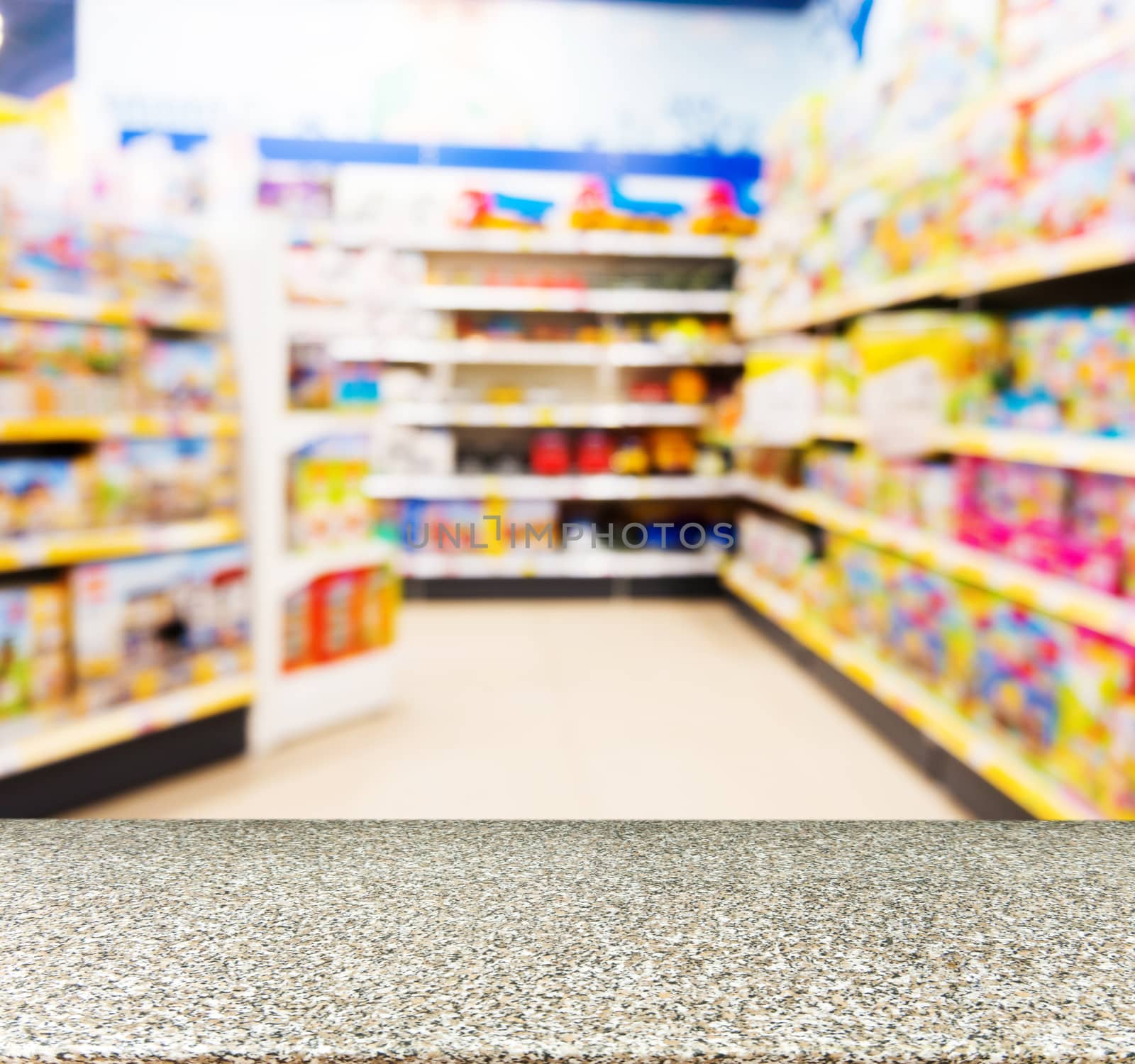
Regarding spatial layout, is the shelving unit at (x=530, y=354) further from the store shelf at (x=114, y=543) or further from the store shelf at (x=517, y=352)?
the store shelf at (x=114, y=543)

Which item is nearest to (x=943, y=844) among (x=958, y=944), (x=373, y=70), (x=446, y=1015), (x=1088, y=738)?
(x=958, y=944)

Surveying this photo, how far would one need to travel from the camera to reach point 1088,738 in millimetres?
2100

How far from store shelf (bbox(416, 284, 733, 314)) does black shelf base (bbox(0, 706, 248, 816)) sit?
2.77 metres

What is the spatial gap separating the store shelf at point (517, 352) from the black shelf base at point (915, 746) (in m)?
1.72

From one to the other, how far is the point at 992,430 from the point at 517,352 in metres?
2.92

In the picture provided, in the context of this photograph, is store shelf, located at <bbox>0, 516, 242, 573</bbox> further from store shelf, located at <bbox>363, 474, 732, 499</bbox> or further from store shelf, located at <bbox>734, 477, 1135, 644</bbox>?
store shelf, located at <bbox>363, 474, 732, 499</bbox>

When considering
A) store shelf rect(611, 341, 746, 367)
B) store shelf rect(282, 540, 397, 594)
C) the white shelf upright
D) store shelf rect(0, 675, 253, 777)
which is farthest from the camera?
store shelf rect(611, 341, 746, 367)

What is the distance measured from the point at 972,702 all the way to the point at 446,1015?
2.28m

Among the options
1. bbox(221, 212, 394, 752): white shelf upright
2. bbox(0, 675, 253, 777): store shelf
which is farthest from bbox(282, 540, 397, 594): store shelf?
bbox(0, 675, 253, 777): store shelf

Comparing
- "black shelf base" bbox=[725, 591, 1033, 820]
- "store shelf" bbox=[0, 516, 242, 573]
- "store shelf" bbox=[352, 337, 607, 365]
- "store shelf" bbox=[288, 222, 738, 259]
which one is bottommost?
"black shelf base" bbox=[725, 591, 1033, 820]

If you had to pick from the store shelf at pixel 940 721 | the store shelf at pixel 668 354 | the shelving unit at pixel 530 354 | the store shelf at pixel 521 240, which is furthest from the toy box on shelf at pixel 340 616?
the store shelf at pixel 521 240

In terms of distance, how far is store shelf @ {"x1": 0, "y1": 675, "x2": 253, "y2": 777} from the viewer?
2250 mm

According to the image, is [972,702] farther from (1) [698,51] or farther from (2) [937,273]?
(1) [698,51]

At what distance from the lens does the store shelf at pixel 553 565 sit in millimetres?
5023
